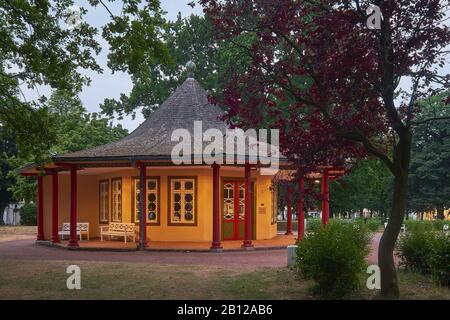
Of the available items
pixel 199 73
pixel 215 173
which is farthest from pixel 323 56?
pixel 199 73

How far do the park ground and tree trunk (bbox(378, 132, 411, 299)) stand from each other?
33 centimetres

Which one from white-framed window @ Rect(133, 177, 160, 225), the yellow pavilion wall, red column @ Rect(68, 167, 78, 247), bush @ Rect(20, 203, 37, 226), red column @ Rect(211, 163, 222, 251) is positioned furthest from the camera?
bush @ Rect(20, 203, 37, 226)

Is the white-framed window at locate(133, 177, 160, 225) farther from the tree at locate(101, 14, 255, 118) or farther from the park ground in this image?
the tree at locate(101, 14, 255, 118)

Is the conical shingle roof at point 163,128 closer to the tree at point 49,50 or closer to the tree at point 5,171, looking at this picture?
the tree at point 49,50

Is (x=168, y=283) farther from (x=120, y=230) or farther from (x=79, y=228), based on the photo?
(x=79, y=228)

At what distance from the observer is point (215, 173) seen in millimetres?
18047

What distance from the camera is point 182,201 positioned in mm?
20156

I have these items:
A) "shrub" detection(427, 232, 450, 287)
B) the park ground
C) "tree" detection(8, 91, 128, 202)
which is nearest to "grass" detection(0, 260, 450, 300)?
the park ground

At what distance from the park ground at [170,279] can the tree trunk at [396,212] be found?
1.08ft

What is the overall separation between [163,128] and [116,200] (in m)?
3.36

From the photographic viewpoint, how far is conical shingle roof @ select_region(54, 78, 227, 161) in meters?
18.5

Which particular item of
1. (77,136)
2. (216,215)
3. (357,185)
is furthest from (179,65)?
(216,215)

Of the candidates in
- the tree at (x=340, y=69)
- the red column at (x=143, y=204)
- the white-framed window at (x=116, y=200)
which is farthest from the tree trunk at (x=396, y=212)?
the white-framed window at (x=116, y=200)

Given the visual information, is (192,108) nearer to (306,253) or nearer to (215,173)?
(215,173)
